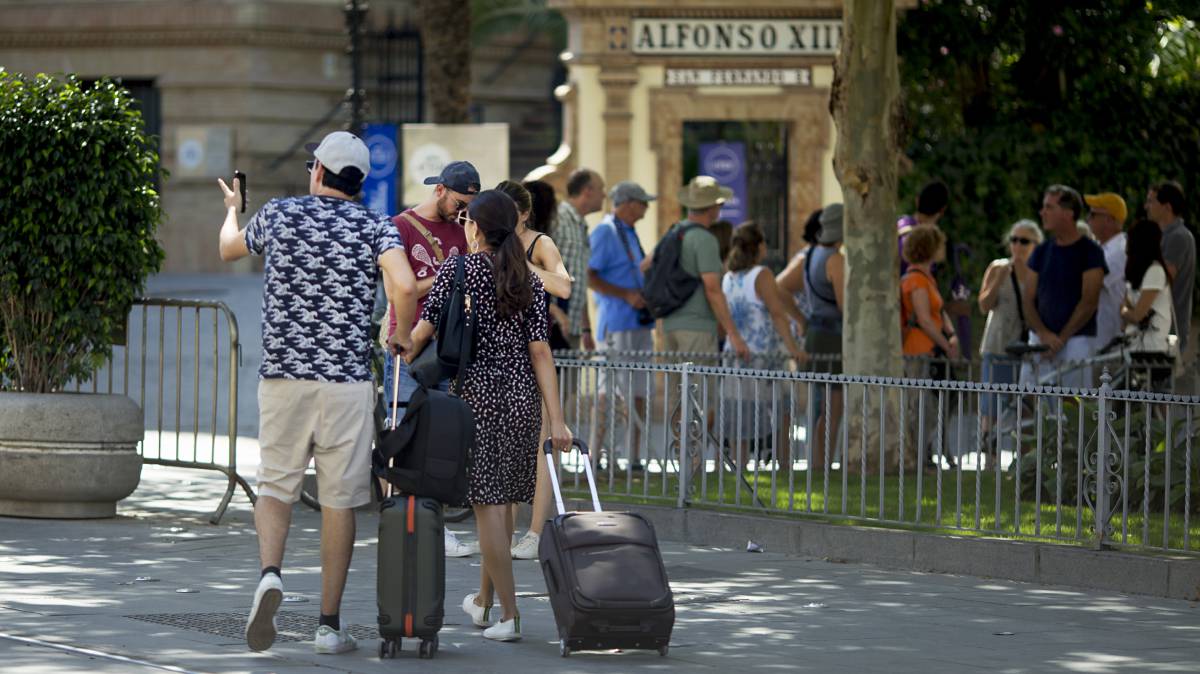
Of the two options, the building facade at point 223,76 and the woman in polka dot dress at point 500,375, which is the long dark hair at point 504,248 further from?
A: the building facade at point 223,76

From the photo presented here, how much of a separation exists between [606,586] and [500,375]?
1002 mm

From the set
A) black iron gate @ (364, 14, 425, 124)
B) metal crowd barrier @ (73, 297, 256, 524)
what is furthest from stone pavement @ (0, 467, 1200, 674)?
black iron gate @ (364, 14, 425, 124)

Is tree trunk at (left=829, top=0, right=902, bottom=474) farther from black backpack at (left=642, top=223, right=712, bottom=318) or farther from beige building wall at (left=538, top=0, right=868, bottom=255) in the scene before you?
beige building wall at (left=538, top=0, right=868, bottom=255)

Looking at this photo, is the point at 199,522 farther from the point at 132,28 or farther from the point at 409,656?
the point at 132,28

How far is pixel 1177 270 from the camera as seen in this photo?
14.2 metres

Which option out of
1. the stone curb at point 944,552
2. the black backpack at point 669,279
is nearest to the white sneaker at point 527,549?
the stone curb at point 944,552

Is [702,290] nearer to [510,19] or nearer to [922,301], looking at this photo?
[922,301]

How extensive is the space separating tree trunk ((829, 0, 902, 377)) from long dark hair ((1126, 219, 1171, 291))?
1.55 m

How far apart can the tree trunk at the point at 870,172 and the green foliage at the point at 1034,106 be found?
6120 millimetres

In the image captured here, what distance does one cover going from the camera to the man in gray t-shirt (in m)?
14.2

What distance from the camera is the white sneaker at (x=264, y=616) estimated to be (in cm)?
774

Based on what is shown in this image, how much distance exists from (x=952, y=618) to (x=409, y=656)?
2.39 metres

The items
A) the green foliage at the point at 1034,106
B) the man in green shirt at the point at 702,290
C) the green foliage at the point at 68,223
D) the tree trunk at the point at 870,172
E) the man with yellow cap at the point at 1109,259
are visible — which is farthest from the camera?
the green foliage at the point at 1034,106

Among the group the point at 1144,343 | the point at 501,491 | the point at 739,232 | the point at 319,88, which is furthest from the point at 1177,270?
the point at 319,88
